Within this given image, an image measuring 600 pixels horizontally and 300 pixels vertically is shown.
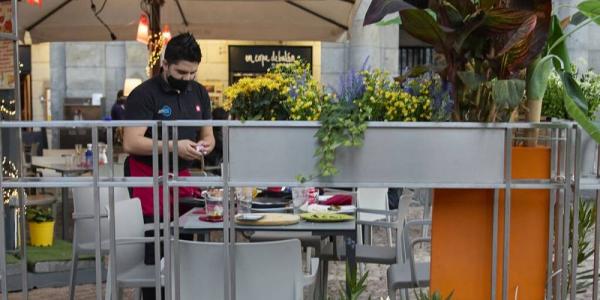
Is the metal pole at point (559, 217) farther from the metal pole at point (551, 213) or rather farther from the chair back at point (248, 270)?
the chair back at point (248, 270)

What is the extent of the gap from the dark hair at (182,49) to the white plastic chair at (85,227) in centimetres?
102

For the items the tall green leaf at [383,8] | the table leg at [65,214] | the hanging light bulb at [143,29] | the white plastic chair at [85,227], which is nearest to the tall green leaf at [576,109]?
the tall green leaf at [383,8]

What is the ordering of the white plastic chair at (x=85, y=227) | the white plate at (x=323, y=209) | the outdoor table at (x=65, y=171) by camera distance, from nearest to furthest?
the white plate at (x=323, y=209)
the white plastic chair at (x=85, y=227)
the outdoor table at (x=65, y=171)

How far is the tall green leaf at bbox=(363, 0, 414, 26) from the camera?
253 cm

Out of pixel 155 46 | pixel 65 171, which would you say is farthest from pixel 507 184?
pixel 155 46

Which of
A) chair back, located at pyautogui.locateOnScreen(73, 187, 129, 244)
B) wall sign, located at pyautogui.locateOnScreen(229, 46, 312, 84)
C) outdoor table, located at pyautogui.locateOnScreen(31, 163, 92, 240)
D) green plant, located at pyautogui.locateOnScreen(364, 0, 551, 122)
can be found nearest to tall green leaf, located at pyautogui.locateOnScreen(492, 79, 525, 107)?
green plant, located at pyautogui.locateOnScreen(364, 0, 551, 122)

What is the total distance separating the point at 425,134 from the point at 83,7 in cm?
720

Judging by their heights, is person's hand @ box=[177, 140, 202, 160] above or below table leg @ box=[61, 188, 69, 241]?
above

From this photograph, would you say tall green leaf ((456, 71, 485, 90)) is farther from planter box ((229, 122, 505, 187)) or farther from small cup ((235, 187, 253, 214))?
small cup ((235, 187, 253, 214))

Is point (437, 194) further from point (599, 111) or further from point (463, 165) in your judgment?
point (599, 111)

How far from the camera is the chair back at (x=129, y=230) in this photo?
4.29 metres

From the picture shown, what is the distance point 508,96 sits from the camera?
8.38 ft

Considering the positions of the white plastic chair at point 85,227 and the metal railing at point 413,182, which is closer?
the metal railing at point 413,182

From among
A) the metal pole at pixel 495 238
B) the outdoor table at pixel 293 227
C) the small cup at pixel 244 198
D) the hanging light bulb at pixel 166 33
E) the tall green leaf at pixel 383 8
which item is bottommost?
the outdoor table at pixel 293 227
